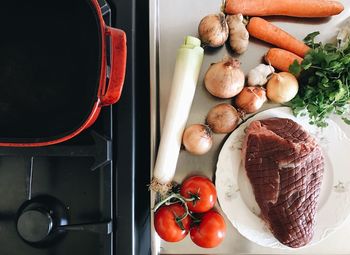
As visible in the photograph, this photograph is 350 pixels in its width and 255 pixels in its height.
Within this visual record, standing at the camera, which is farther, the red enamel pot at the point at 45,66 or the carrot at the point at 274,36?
the carrot at the point at 274,36

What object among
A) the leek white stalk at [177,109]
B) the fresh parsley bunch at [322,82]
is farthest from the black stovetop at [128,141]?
the fresh parsley bunch at [322,82]

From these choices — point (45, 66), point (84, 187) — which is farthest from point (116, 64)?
point (84, 187)

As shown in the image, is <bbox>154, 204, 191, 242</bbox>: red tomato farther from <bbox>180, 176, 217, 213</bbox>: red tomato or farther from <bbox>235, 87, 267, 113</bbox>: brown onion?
<bbox>235, 87, 267, 113</bbox>: brown onion

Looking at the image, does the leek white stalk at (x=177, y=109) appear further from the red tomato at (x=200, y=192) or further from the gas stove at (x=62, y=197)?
the gas stove at (x=62, y=197)

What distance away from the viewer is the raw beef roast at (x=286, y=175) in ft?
2.57

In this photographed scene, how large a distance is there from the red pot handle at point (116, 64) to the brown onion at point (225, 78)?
0.86 feet

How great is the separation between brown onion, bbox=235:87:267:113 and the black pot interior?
35 centimetres

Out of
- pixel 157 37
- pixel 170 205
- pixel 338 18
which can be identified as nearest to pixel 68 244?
pixel 170 205

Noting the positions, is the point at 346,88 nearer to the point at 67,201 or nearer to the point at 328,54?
the point at 328,54

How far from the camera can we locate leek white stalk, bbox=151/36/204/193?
2.56ft

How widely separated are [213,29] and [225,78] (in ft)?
0.36

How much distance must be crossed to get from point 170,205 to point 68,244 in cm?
24

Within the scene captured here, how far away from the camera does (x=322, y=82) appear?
2.56ft

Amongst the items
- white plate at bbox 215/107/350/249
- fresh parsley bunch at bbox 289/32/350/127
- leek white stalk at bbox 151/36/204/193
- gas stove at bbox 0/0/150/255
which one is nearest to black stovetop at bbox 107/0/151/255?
gas stove at bbox 0/0/150/255
